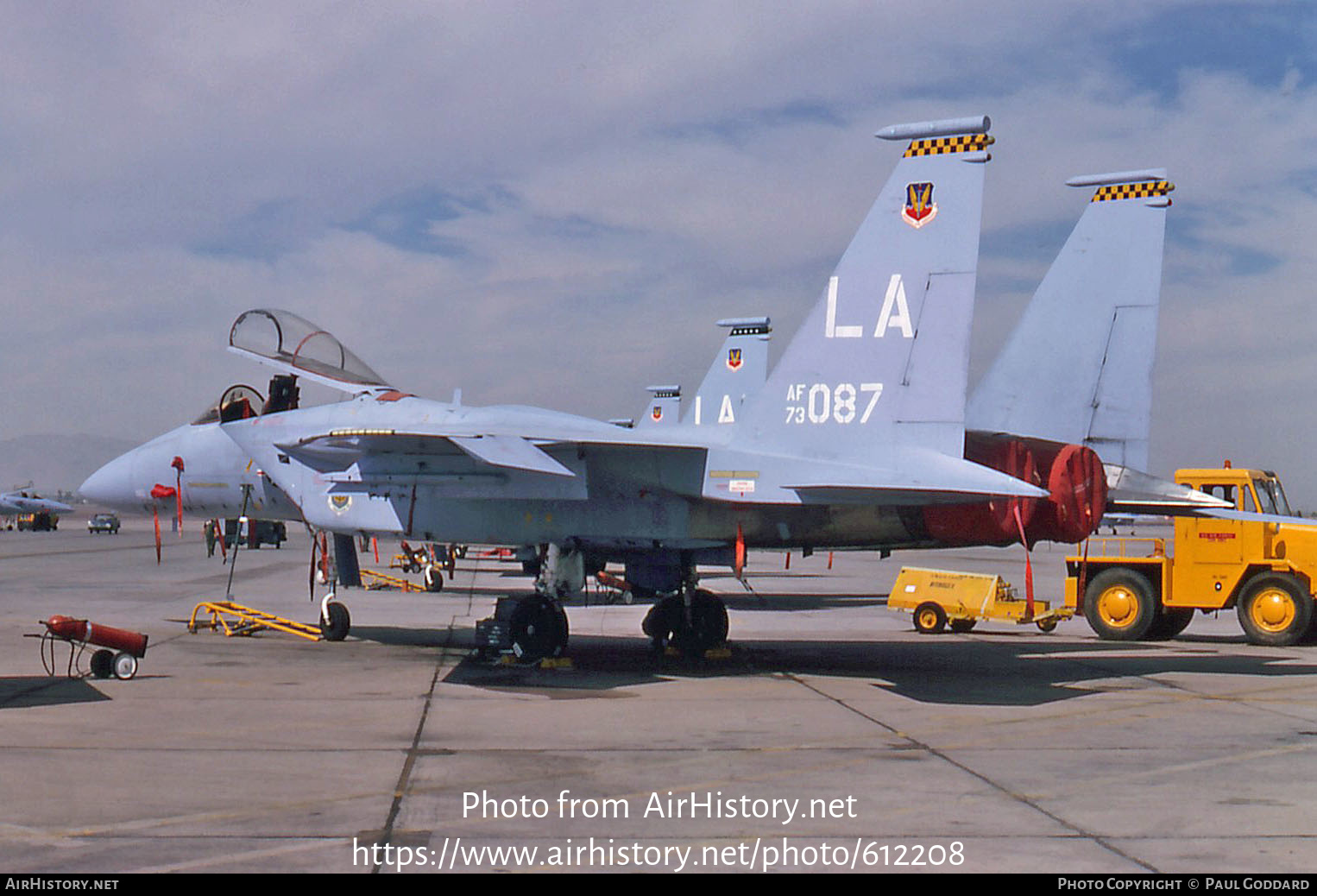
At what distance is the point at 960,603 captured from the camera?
18.2 meters

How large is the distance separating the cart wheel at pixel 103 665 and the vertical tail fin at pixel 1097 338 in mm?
9777

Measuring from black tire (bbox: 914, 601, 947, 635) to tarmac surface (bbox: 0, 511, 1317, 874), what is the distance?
219 cm

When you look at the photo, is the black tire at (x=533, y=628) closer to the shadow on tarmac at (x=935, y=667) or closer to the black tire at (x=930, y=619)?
the shadow on tarmac at (x=935, y=667)

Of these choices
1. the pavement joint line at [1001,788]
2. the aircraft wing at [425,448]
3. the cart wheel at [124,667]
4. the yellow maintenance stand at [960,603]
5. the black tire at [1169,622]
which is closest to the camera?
the pavement joint line at [1001,788]

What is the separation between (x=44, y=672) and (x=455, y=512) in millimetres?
4334

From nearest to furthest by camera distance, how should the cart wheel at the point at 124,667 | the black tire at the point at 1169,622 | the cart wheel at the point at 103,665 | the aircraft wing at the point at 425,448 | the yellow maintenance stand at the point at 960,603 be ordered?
the aircraft wing at the point at 425,448 → the cart wheel at the point at 103,665 → the cart wheel at the point at 124,667 → the black tire at the point at 1169,622 → the yellow maintenance stand at the point at 960,603

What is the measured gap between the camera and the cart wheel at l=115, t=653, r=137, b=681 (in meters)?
11.5

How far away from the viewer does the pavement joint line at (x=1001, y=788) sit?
5.64m

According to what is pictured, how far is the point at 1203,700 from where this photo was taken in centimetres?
1086

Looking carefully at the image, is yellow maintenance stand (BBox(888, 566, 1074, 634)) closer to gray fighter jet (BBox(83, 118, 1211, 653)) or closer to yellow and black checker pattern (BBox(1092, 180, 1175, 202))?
gray fighter jet (BBox(83, 118, 1211, 653))

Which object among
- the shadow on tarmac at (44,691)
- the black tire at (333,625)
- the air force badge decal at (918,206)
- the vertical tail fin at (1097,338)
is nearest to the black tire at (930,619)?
the vertical tail fin at (1097,338)

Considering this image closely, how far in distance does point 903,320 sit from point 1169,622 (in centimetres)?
925

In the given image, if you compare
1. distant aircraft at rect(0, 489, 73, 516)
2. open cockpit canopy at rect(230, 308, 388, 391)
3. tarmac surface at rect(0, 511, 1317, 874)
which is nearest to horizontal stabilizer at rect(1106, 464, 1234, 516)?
tarmac surface at rect(0, 511, 1317, 874)

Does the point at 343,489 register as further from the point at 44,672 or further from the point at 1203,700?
the point at 1203,700
